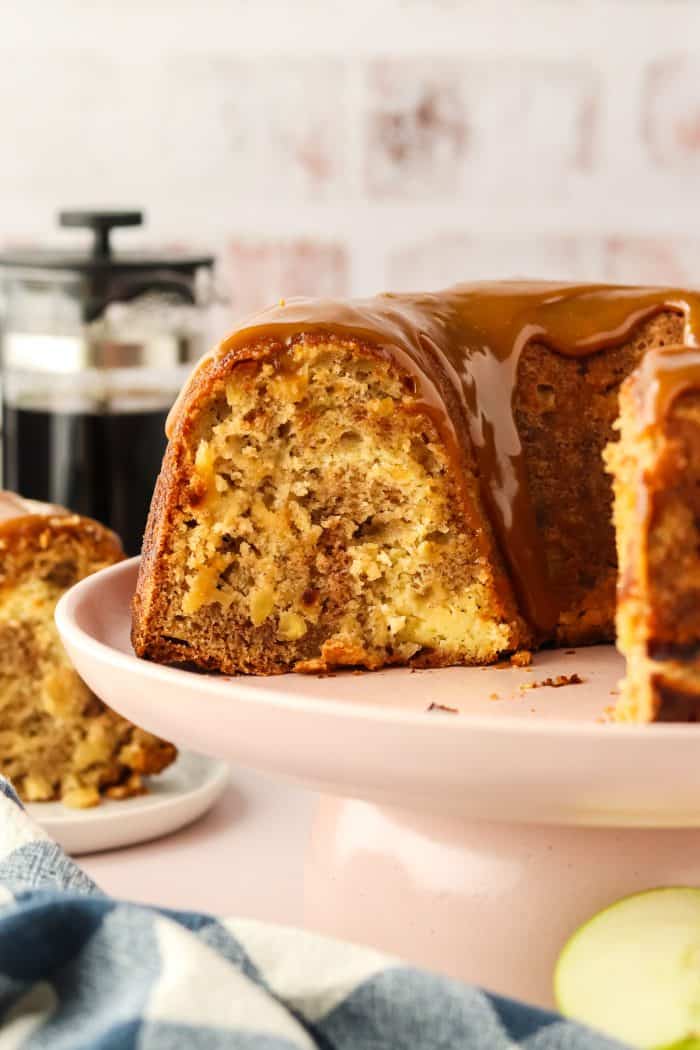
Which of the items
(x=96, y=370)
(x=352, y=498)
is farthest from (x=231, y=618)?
(x=96, y=370)

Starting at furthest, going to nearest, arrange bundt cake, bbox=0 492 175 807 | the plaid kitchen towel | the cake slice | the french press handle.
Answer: the french press handle → bundt cake, bbox=0 492 175 807 → the cake slice → the plaid kitchen towel

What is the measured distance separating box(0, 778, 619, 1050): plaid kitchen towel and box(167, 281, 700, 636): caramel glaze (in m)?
0.43

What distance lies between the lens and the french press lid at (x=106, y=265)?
1976 millimetres

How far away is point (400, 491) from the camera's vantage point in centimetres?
122

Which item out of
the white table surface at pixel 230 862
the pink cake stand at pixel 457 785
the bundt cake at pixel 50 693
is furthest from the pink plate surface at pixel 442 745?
the bundt cake at pixel 50 693

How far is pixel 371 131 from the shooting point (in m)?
2.74

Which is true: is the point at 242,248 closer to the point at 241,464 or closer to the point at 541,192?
the point at 541,192

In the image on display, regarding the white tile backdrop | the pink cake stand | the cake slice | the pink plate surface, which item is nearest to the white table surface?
the pink cake stand

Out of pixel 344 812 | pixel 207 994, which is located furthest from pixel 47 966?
pixel 344 812

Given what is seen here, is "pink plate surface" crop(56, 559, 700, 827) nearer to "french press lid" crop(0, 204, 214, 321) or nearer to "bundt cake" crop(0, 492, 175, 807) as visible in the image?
"bundt cake" crop(0, 492, 175, 807)

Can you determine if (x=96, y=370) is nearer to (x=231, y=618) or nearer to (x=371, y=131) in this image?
(x=231, y=618)

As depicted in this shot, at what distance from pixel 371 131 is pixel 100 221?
91 cm

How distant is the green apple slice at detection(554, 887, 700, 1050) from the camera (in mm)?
896

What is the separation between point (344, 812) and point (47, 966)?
0.31 m
